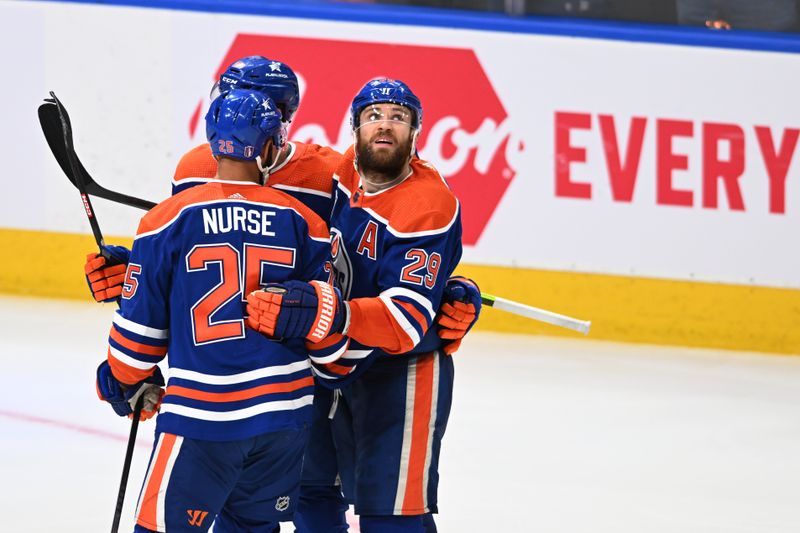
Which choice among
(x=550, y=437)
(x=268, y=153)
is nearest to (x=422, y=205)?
(x=268, y=153)

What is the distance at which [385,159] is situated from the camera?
2.78 m

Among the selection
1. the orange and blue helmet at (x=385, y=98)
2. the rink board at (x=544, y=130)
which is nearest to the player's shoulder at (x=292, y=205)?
the orange and blue helmet at (x=385, y=98)

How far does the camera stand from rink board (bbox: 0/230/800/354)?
548 centimetres

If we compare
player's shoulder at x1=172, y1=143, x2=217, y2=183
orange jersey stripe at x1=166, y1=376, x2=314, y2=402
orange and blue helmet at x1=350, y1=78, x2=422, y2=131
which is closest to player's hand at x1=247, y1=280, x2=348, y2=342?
orange jersey stripe at x1=166, y1=376, x2=314, y2=402

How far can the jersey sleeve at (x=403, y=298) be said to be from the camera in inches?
104

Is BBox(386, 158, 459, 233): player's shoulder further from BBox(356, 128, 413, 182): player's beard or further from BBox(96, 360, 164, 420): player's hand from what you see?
BBox(96, 360, 164, 420): player's hand

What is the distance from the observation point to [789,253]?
5418 mm

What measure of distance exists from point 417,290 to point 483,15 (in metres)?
3.15

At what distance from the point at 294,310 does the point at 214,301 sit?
0.15m

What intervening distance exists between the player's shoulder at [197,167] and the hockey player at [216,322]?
0.52m

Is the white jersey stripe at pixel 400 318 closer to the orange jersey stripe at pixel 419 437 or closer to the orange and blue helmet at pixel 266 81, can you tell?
the orange jersey stripe at pixel 419 437

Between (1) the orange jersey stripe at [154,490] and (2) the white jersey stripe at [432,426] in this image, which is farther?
(2) the white jersey stripe at [432,426]

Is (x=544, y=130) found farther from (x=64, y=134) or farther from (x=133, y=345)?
(x=133, y=345)

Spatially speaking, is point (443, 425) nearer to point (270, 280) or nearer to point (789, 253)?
point (270, 280)
